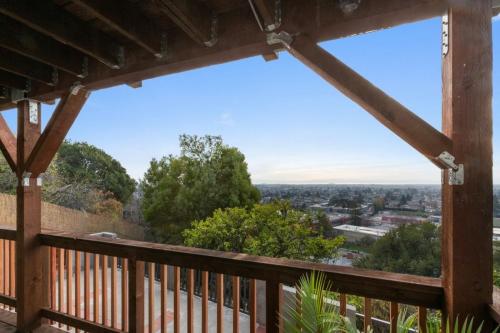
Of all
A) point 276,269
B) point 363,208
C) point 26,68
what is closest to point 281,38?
point 276,269

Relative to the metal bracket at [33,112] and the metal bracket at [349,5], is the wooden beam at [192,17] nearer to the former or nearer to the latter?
the metal bracket at [349,5]

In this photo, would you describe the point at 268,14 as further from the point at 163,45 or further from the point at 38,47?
the point at 38,47

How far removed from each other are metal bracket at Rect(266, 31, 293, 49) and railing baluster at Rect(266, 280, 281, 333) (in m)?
1.26

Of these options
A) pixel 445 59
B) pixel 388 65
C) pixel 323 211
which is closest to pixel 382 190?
pixel 323 211

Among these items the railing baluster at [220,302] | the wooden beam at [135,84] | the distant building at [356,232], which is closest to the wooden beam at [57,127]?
the wooden beam at [135,84]

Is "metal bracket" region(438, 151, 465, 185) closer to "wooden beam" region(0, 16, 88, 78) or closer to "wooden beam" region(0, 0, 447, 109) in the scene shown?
"wooden beam" region(0, 0, 447, 109)

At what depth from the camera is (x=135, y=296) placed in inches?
84.8

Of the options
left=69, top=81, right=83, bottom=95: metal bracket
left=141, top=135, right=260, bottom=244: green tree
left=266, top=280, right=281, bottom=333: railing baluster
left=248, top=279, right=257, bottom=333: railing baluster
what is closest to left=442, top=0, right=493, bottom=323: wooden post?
left=266, top=280, right=281, bottom=333: railing baluster

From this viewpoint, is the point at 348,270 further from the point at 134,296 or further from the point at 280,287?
the point at 134,296

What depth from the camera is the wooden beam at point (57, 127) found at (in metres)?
2.41

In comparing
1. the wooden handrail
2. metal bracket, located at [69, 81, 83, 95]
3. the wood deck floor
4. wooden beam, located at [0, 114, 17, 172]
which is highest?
metal bracket, located at [69, 81, 83, 95]

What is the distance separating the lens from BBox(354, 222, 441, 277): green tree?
23.3 ft

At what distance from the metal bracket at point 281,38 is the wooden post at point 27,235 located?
7.56 ft

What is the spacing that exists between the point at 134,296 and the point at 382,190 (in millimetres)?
7812
